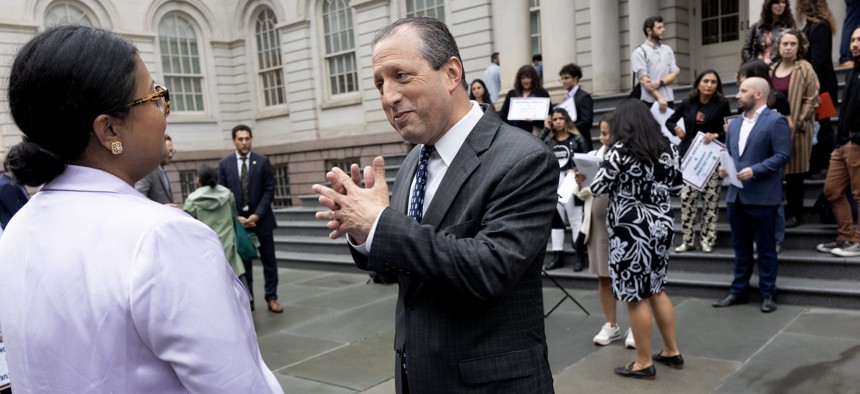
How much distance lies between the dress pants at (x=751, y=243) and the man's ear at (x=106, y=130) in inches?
219

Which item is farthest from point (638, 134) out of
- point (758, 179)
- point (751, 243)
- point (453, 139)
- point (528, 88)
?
point (528, 88)

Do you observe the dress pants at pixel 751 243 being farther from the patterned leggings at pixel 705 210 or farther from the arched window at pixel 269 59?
the arched window at pixel 269 59

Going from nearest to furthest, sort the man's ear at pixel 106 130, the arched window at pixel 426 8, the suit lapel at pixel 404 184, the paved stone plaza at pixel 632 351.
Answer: the man's ear at pixel 106 130, the suit lapel at pixel 404 184, the paved stone plaza at pixel 632 351, the arched window at pixel 426 8

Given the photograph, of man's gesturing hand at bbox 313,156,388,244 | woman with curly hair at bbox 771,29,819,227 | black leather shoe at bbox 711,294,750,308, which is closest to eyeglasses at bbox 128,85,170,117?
man's gesturing hand at bbox 313,156,388,244

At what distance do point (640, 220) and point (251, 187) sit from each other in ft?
15.2

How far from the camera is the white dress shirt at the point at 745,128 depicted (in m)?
5.58

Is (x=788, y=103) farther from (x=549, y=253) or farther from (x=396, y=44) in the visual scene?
(x=396, y=44)

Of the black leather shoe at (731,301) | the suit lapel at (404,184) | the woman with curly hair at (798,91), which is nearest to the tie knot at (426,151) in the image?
the suit lapel at (404,184)

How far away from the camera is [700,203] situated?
24.8ft

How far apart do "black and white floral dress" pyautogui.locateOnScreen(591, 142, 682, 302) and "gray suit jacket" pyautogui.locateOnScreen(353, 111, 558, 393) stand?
8.50ft

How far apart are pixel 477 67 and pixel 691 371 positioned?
10.6m

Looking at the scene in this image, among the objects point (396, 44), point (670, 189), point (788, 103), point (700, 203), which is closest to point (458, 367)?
point (396, 44)

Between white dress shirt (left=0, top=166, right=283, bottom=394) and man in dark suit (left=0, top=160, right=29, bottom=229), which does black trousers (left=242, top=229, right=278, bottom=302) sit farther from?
white dress shirt (left=0, top=166, right=283, bottom=394)

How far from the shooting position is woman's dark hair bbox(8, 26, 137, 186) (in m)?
1.25
